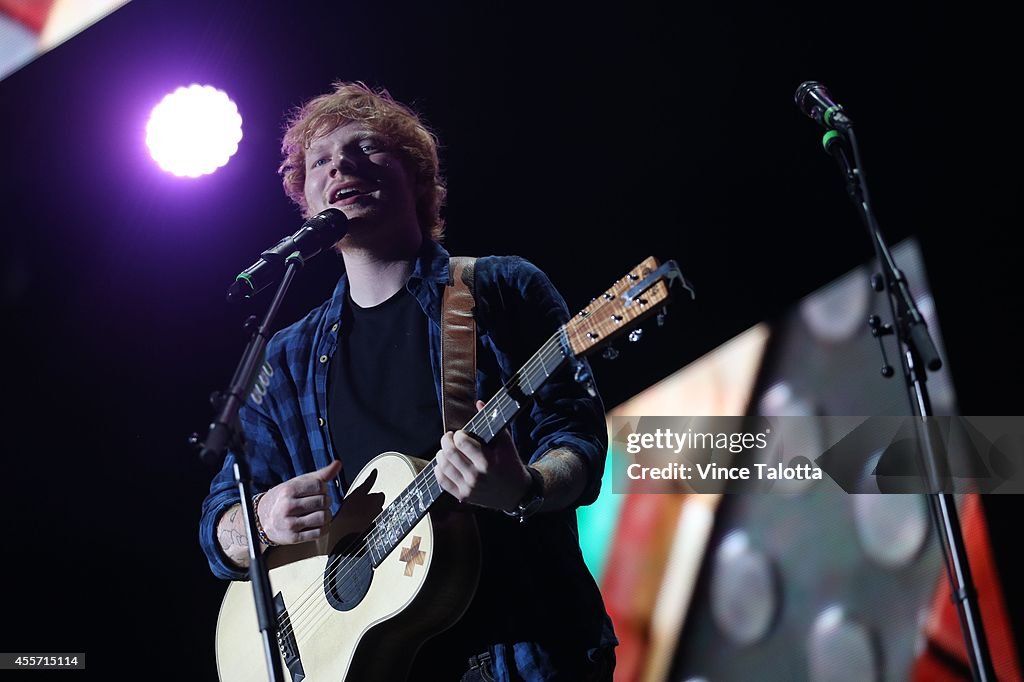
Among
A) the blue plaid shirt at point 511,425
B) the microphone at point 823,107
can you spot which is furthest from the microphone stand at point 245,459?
the microphone at point 823,107

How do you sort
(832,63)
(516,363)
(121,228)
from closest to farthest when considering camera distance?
(516,363) < (832,63) < (121,228)

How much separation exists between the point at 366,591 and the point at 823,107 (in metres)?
1.68

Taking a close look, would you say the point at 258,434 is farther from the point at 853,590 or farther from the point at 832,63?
the point at 832,63

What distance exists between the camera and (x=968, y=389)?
2717 mm

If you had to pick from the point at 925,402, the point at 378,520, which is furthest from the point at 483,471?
the point at 925,402

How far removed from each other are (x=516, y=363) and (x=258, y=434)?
2.86ft

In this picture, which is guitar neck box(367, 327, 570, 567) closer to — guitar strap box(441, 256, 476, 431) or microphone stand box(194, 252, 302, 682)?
guitar strap box(441, 256, 476, 431)

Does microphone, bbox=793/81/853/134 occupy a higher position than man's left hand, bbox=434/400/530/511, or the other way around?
microphone, bbox=793/81/853/134

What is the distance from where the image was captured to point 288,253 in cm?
235

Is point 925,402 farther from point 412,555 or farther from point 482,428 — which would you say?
point 412,555

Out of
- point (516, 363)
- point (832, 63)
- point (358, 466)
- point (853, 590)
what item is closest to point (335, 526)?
point (358, 466)

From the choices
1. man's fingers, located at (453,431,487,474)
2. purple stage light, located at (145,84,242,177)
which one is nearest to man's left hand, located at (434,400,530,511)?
man's fingers, located at (453,431,487,474)

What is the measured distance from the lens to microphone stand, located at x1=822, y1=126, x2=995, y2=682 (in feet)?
5.54

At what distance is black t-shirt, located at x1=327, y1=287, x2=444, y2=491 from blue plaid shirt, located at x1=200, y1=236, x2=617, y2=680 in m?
0.03
